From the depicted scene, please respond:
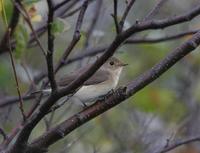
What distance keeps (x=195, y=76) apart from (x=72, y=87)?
465cm

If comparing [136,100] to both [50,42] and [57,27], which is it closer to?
[57,27]

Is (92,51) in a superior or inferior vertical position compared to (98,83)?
superior

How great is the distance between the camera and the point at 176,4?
7.80 metres

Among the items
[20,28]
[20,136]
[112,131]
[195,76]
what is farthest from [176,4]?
[20,136]

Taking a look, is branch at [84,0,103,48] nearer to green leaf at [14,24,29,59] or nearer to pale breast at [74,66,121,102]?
pale breast at [74,66,121,102]

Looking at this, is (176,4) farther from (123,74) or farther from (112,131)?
(112,131)

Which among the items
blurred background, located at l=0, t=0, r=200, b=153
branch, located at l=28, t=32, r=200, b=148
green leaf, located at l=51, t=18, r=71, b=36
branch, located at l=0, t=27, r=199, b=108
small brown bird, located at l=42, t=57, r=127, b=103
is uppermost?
green leaf, located at l=51, t=18, r=71, b=36

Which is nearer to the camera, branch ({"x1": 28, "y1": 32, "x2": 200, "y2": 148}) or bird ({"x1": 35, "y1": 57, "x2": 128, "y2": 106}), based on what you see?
branch ({"x1": 28, "y1": 32, "x2": 200, "y2": 148})

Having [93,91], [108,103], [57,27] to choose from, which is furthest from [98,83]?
[57,27]

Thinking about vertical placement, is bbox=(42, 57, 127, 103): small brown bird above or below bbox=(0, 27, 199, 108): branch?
below

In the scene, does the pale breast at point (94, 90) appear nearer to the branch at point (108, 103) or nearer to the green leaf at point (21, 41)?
the green leaf at point (21, 41)

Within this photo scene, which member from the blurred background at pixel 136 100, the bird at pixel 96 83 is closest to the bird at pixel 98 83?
the bird at pixel 96 83

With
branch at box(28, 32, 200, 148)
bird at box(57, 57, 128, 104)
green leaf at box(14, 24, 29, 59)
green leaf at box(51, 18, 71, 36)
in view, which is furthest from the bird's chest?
green leaf at box(51, 18, 71, 36)

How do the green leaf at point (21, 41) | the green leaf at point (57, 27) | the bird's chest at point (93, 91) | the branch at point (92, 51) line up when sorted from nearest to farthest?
the green leaf at point (57, 27), the green leaf at point (21, 41), the branch at point (92, 51), the bird's chest at point (93, 91)
